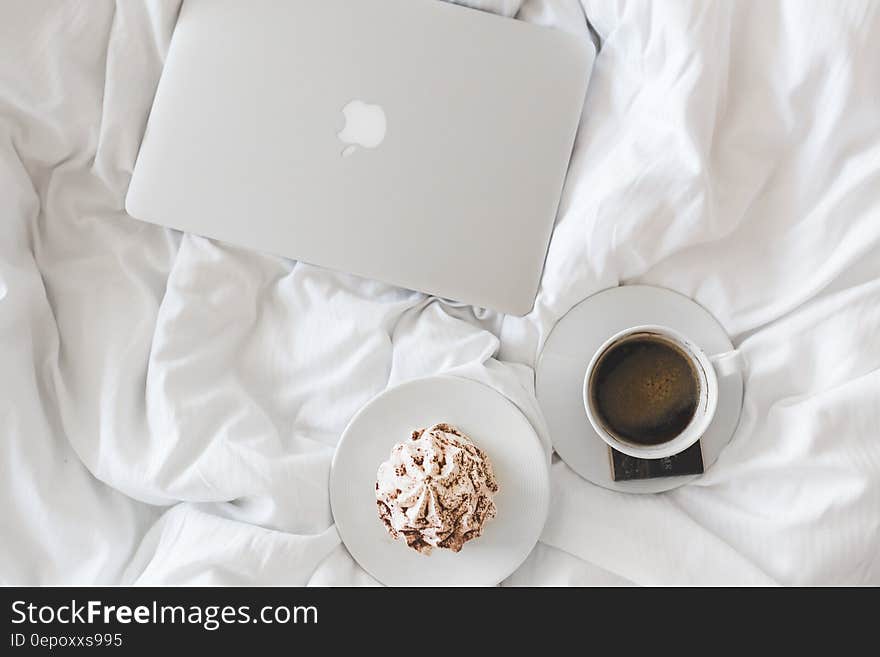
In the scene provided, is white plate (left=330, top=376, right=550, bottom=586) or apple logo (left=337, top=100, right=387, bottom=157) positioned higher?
apple logo (left=337, top=100, right=387, bottom=157)

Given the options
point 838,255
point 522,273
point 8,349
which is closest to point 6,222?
point 8,349

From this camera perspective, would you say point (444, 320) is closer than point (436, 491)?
No

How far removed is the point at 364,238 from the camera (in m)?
0.91

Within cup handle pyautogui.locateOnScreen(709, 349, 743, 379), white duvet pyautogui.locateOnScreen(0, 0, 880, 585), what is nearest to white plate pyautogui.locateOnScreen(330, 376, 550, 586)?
white duvet pyautogui.locateOnScreen(0, 0, 880, 585)

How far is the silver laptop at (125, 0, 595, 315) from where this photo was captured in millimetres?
904

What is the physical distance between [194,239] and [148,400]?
19cm

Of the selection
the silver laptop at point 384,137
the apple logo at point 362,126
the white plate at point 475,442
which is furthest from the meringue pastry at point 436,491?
the apple logo at point 362,126

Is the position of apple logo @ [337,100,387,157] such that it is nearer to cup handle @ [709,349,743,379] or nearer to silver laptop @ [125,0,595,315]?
silver laptop @ [125,0,595,315]

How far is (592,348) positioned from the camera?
92 centimetres

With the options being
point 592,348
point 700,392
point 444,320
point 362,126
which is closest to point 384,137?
point 362,126

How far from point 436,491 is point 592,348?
0.24 meters

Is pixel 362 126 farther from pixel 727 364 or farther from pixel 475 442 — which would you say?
pixel 727 364

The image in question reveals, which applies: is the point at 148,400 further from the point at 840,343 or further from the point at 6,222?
the point at 840,343

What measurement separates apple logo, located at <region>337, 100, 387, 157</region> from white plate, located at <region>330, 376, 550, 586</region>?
27 cm
